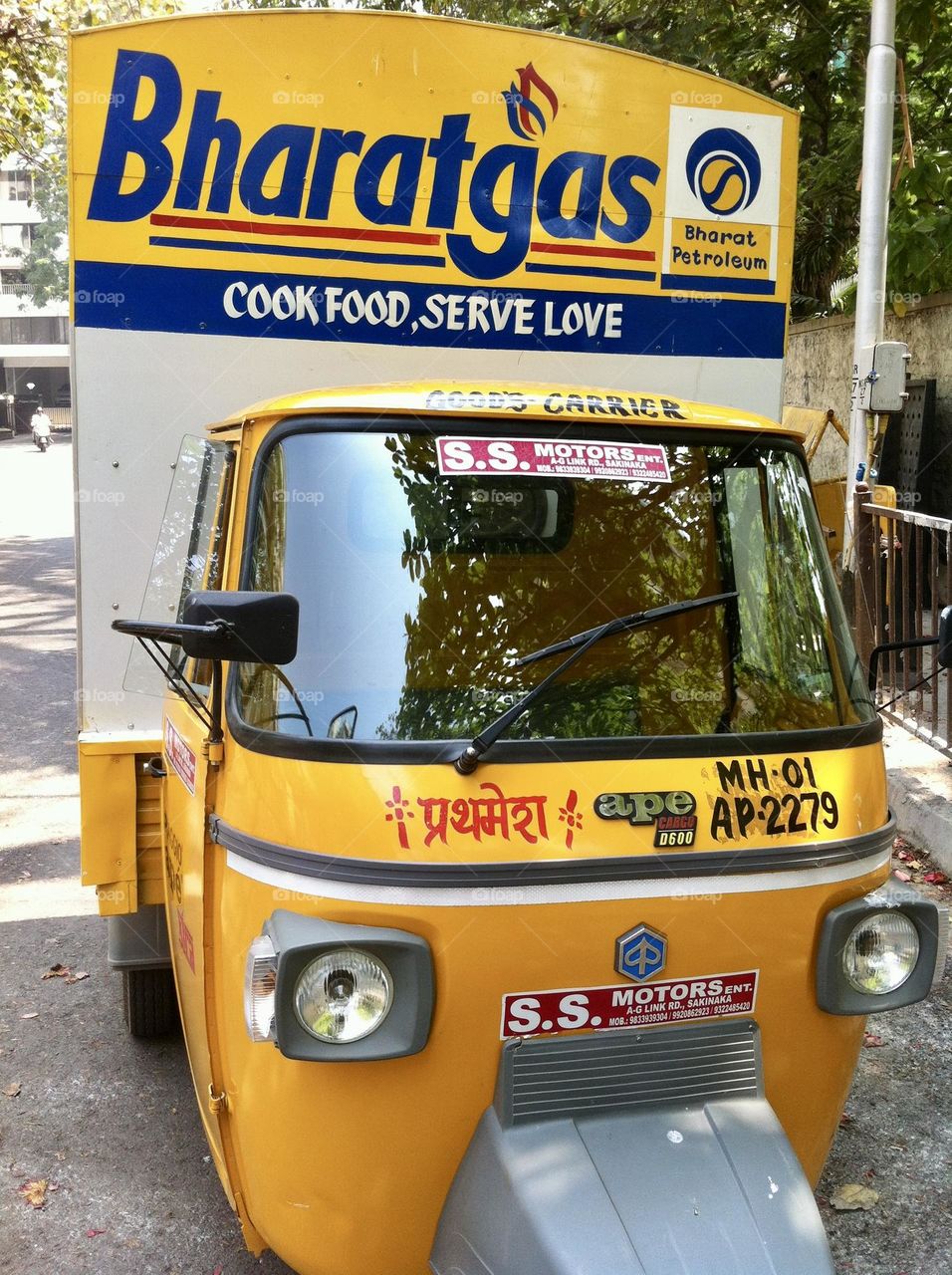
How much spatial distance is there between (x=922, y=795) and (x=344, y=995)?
4.95m

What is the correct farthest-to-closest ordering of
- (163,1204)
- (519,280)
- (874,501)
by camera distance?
(874,501) < (519,280) < (163,1204)

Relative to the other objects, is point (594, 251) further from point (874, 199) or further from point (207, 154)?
point (874, 199)

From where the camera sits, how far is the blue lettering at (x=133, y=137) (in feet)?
13.5

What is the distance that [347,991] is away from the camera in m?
2.56

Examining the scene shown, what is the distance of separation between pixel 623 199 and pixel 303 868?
2976mm

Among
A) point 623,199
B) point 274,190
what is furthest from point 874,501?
point 274,190

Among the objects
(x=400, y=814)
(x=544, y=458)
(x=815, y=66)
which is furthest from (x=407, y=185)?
(x=815, y=66)

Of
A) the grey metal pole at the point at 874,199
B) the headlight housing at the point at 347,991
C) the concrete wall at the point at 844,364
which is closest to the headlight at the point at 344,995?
the headlight housing at the point at 347,991

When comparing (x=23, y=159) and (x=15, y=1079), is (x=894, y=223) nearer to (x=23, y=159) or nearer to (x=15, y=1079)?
(x=15, y=1079)

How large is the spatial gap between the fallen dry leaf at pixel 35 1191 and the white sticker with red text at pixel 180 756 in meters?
1.38

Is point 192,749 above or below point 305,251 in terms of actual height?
below

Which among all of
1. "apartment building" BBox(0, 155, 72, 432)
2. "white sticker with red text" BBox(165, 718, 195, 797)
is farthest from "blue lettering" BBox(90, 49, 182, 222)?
"apartment building" BBox(0, 155, 72, 432)

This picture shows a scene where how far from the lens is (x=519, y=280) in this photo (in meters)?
4.52

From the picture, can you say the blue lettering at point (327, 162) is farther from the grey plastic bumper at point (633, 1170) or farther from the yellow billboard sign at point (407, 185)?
the grey plastic bumper at point (633, 1170)
